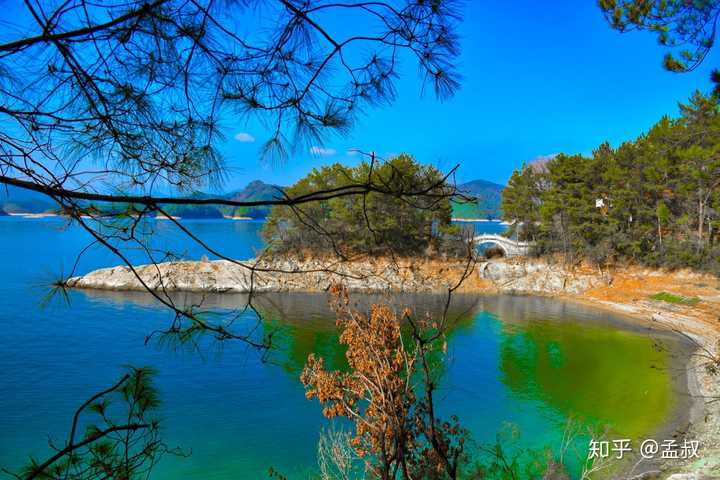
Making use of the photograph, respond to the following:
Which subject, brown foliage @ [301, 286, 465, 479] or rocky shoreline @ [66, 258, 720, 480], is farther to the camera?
rocky shoreline @ [66, 258, 720, 480]

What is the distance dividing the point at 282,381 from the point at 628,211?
1820 centimetres

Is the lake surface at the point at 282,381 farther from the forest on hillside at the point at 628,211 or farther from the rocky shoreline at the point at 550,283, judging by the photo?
the forest on hillside at the point at 628,211

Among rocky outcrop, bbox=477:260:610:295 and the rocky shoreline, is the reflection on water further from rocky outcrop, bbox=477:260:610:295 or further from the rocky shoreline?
rocky outcrop, bbox=477:260:610:295

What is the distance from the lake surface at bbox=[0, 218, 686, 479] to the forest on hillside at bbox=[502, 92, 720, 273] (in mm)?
5951

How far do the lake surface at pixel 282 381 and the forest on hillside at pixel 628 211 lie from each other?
595 cm

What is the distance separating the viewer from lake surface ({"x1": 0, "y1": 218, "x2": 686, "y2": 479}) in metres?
7.84

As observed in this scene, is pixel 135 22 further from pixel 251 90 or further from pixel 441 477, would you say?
pixel 441 477

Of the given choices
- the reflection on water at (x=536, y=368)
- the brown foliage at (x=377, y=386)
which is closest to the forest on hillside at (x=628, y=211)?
the reflection on water at (x=536, y=368)

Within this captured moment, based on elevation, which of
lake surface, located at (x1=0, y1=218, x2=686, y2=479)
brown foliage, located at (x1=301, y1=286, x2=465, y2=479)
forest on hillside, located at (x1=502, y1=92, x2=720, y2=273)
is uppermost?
forest on hillside, located at (x1=502, y1=92, x2=720, y2=273)

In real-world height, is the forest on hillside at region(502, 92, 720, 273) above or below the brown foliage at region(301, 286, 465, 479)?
above

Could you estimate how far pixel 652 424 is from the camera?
28.6ft

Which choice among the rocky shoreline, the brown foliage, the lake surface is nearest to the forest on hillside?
the rocky shoreline

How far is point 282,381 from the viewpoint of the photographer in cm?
1050

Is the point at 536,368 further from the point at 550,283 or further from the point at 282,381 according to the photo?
the point at 550,283
